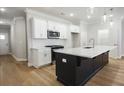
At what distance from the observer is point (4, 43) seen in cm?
778

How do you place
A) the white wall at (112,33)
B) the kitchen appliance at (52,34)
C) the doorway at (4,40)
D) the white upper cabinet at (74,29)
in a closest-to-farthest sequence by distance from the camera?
the kitchen appliance at (52,34)
the white wall at (112,33)
the white upper cabinet at (74,29)
the doorway at (4,40)

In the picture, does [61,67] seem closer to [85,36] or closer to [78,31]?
[78,31]

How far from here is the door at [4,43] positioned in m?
7.64

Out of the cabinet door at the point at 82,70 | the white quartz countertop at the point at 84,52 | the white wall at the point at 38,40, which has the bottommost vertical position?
the cabinet door at the point at 82,70

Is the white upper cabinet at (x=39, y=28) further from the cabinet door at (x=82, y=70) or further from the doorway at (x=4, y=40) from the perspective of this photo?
the doorway at (x=4, y=40)

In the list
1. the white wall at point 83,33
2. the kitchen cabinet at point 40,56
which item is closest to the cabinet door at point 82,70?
the kitchen cabinet at point 40,56

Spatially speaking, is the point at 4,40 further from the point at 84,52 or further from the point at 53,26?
the point at 84,52

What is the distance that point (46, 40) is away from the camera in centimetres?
466

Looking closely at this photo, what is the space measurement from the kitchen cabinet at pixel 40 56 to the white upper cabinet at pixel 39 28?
2.10 feet

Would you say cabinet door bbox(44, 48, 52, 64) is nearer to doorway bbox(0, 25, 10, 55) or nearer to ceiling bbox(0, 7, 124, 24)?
ceiling bbox(0, 7, 124, 24)

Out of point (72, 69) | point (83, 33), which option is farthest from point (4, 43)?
point (72, 69)

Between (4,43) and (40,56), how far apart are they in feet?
18.6

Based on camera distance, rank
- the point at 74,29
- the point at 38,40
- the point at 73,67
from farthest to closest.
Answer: the point at 74,29
the point at 38,40
the point at 73,67
